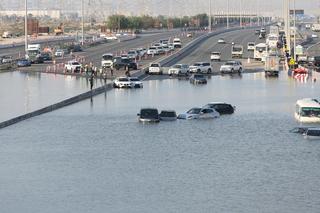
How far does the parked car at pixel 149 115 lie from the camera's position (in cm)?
4704

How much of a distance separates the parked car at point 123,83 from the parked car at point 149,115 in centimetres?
1824

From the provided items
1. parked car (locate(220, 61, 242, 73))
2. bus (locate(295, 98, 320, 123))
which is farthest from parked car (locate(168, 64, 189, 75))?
bus (locate(295, 98, 320, 123))

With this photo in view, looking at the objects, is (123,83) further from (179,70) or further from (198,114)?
(198,114)

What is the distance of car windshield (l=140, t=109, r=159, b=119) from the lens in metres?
47.0

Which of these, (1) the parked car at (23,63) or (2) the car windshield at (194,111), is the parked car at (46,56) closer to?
(1) the parked car at (23,63)

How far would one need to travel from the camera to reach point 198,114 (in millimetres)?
48469

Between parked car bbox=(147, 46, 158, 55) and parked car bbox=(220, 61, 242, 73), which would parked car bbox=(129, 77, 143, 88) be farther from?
parked car bbox=(147, 46, 158, 55)

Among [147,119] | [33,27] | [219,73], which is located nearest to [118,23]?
[33,27]

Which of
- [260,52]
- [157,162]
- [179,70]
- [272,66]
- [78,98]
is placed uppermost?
[260,52]

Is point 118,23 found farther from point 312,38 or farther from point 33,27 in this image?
point 312,38

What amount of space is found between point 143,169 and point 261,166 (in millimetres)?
3977

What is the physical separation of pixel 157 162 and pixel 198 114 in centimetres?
1301

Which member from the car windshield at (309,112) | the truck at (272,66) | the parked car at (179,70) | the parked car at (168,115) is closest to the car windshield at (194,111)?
the parked car at (168,115)

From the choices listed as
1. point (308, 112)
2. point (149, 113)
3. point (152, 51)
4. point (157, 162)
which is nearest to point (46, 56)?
point (152, 51)
